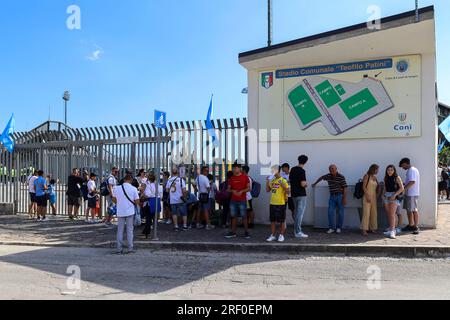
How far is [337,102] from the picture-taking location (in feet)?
37.1

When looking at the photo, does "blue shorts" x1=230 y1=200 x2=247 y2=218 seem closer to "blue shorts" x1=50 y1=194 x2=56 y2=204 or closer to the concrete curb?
the concrete curb

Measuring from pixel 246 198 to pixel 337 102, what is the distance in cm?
362

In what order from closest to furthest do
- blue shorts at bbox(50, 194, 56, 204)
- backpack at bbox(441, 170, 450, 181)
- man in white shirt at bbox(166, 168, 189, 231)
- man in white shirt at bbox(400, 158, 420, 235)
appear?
1. man in white shirt at bbox(400, 158, 420, 235)
2. man in white shirt at bbox(166, 168, 189, 231)
3. blue shorts at bbox(50, 194, 56, 204)
4. backpack at bbox(441, 170, 450, 181)

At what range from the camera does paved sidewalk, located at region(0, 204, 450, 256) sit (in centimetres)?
851

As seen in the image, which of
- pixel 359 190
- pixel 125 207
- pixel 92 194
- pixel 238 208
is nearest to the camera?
pixel 125 207

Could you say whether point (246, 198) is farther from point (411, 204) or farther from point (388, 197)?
point (411, 204)

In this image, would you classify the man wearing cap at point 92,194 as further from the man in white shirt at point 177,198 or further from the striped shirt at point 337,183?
the striped shirt at point 337,183

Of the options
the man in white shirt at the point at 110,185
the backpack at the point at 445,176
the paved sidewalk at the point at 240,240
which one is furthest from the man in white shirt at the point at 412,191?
the backpack at the point at 445,176

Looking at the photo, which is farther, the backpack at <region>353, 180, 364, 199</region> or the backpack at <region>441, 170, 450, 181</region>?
the backpack at <region>441, 170, 450, 181</region>

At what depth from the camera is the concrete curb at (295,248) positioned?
825cm

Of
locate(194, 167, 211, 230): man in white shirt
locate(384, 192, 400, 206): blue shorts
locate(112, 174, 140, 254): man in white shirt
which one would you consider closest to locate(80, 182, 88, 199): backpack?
locate(194, 167, 211, 230): man in white shirt

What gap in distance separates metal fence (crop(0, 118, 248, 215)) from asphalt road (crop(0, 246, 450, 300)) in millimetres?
4166

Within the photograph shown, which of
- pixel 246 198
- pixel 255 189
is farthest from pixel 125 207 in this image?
pixel 255 189
